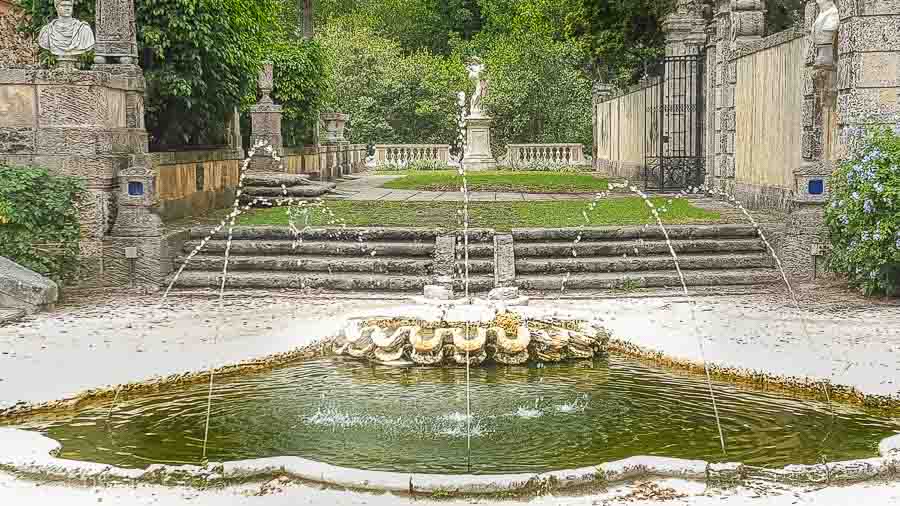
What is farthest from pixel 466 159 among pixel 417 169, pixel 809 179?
pixel 809 179

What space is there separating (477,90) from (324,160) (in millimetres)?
9427

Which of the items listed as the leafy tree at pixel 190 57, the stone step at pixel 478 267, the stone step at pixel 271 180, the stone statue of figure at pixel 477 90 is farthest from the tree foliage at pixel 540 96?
the stone step at pixel 478 267

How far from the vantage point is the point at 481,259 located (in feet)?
41.9

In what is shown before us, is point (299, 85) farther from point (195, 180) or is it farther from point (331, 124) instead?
point (195, 180)

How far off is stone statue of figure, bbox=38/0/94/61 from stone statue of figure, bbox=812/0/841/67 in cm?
847

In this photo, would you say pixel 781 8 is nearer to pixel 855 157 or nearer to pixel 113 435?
pixel 855 157

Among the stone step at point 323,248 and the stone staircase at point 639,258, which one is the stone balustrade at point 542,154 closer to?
the stone staircase at point 639,258

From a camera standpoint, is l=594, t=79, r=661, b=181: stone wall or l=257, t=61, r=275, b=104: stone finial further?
l=594, t=79, r=661, b=181: stone wall

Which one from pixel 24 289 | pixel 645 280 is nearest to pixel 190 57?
Result: pixel 24 289

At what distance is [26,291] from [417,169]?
2644 cm

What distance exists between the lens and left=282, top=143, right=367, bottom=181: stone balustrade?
2452 cm

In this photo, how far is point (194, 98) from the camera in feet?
52.4

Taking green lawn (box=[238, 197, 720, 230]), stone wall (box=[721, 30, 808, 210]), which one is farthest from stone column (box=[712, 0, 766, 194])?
green lawn (box=[238, 197, 720, 230])

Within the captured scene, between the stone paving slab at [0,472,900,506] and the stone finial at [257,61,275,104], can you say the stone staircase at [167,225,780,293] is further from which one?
the stone finial at [257,61,275,104]
